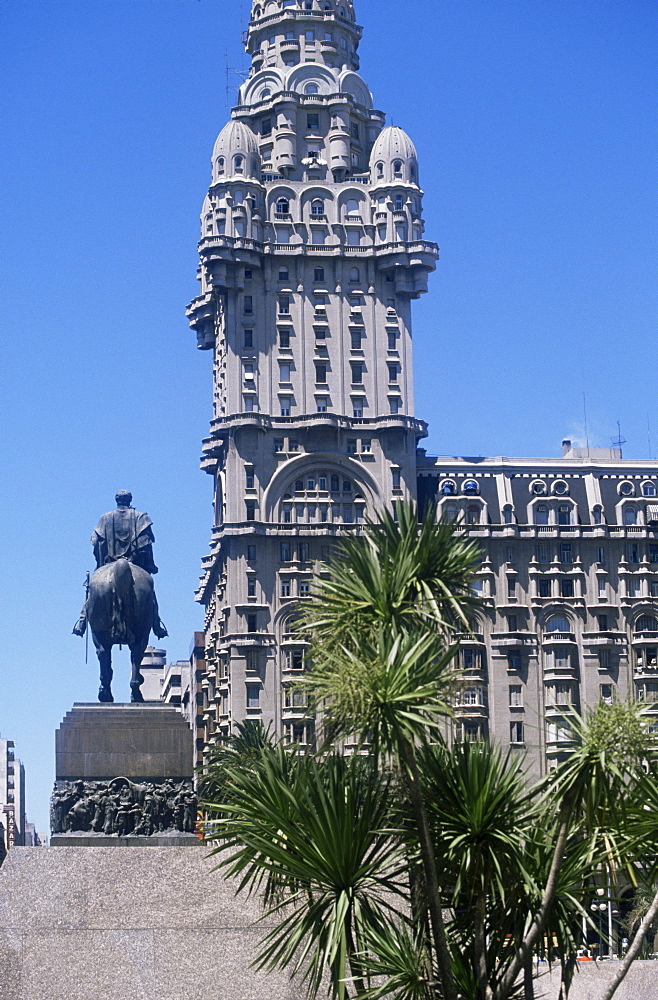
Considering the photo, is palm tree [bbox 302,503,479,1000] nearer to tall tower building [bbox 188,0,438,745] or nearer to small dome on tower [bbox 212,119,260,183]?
tall tower building [bbox 188,0,438,745]

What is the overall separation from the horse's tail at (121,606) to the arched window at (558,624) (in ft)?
293

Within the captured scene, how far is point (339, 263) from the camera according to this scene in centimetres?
14250

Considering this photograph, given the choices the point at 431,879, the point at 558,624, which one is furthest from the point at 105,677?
the point at 558,624

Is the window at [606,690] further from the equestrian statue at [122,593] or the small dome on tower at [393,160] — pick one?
the equestrian statue at [122,593]

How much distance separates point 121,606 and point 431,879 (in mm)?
20358

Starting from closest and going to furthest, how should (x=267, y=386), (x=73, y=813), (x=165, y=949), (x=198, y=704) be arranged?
(x=165, y=949) < (x=73, y=813) < (x=267, y=386) < (x=198, y=704)

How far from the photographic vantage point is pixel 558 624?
456 feet

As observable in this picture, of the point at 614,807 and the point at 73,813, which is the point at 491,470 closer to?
the point at 73,813

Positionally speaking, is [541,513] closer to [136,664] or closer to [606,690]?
[606,690]

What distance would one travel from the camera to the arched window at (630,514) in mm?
142125

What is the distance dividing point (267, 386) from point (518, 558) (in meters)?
23.6

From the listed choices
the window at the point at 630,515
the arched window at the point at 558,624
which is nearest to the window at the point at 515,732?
the arched window at the point at 558,624

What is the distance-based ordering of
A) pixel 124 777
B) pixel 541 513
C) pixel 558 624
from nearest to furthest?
pixel 124 777 → pixel 558 624 → pixel 541 513

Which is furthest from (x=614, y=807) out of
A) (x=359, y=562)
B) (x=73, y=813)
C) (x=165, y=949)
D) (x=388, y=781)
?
(x=73, y=813)
